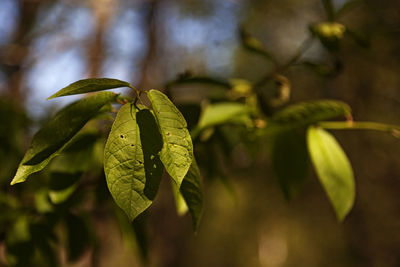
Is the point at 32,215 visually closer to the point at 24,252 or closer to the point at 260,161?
the point at 24,252

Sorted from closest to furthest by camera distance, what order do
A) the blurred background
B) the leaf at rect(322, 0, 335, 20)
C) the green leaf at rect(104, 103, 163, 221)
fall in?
1. the green leaf at rect(104, 103, 163, 221)
2. the leaf at rect(322, 0, 335, 20)
3. the blurred background

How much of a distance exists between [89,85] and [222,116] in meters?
0.33

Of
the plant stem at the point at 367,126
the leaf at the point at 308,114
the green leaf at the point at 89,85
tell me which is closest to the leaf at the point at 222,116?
the leaf at the point at 308,114

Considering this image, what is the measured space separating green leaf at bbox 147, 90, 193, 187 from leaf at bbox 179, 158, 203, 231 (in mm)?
58

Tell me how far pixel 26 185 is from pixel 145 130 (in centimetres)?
70

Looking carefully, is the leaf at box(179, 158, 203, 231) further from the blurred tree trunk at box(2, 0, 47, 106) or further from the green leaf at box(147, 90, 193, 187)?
the blurred tree trunk at box(2, 0, 47, 106)

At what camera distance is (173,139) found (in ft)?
1.11

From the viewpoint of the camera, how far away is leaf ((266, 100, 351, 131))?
0.61 meters

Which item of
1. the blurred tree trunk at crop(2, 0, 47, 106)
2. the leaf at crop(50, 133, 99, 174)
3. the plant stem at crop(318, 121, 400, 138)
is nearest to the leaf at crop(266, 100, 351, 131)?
the plant stem at crop(318, 121, 400, 138)

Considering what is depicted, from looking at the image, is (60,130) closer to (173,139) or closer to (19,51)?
(173,139)

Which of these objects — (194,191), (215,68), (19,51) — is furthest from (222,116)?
(215,68)

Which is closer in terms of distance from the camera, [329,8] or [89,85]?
[89,85]

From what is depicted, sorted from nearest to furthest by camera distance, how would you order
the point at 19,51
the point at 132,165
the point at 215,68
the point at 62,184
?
the point at 132,165
the point at 62,184
the point at 19,51
the point at 215,68

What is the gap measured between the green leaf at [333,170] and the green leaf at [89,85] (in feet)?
1.26
